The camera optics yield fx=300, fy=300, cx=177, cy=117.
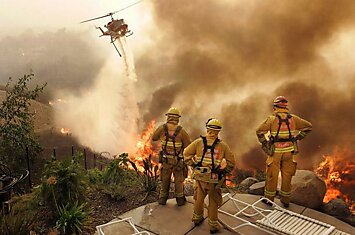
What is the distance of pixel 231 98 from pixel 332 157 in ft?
32.5

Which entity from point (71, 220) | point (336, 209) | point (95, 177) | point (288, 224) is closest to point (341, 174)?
point (336, 209)

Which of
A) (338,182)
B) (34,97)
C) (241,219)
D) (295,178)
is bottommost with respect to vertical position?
(338,182)

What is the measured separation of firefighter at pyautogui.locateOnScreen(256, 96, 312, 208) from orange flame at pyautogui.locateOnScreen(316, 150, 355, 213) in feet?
21.9

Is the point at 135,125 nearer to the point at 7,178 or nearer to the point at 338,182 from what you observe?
the point at 338,182

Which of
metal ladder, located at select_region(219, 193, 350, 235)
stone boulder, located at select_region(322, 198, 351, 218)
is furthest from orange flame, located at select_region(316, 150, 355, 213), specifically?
metal ladder, located at select_region(219, 193, 350, 235)

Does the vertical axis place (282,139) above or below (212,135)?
below

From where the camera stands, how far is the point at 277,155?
611 centimetres

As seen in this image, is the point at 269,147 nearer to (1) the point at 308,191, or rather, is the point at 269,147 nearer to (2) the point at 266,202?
(2) the point at 266,202

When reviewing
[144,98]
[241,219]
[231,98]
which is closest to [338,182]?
[241,219]

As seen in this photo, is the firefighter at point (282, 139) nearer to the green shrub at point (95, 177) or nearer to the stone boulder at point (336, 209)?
the stone boulder at point (336, 209)

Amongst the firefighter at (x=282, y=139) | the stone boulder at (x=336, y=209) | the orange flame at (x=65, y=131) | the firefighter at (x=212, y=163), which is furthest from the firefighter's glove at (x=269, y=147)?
the orange flame at (x=65, y=131)

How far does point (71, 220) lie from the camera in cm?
557

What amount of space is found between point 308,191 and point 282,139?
1.52 meters

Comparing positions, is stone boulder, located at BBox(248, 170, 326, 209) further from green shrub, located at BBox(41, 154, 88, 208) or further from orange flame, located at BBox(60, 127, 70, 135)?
orange flame, located at BBox(60, 127, 70, 135)
